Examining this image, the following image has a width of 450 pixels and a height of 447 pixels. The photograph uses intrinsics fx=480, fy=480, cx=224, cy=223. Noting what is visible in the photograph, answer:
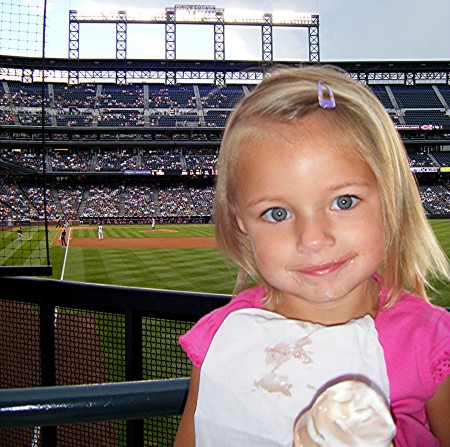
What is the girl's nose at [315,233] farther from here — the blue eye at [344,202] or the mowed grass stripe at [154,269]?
the mowed grass stripe at [154,269]

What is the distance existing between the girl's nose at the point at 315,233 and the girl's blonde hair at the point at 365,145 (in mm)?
184

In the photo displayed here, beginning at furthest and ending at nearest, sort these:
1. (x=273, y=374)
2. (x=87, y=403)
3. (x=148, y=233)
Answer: (x=148, y=233) < (x=87, y=403) < (x=273, y=374)

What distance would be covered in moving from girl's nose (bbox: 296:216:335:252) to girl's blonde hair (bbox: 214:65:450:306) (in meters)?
0.18

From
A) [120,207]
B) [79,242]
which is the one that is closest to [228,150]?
[79,242]

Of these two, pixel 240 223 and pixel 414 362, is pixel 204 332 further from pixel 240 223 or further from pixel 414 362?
pixel 414 362

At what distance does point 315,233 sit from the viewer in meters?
1.11

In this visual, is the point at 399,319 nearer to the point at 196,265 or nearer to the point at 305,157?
the point at 305,157

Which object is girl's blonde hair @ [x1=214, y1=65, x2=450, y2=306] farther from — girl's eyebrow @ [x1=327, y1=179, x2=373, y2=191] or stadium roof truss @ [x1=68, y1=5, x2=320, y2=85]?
stadium roof truss @ [x1=68, y1=5, x2=320, y2=85]

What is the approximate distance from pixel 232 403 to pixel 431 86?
219 feet

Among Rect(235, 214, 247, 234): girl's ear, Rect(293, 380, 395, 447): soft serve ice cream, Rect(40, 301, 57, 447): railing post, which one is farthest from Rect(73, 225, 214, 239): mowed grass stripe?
Rect(293, 380, 395, 447): soft serve ice cream

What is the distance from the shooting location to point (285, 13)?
54469 mm

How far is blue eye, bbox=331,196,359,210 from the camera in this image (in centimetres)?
113

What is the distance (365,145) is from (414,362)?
0.53 m

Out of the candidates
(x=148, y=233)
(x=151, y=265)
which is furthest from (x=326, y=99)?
(x=148, y=233)
